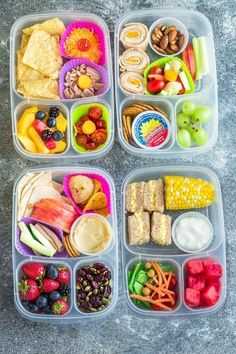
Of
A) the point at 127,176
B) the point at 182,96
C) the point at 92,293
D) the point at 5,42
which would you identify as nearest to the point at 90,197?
the point at 127,176

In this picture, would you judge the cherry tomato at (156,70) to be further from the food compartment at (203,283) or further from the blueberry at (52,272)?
the blueberry at (52,272)

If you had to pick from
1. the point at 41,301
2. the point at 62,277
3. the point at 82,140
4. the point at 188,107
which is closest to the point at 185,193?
the point at 188,107

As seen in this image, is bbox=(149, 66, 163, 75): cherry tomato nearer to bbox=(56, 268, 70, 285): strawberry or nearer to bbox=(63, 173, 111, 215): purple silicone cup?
bbox=(63, 173, 111, 215): purple silicone cup

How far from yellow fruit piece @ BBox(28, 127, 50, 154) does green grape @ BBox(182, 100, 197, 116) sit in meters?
0.50

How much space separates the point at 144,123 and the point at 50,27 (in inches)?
18.8

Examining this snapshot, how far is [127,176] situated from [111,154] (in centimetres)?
10

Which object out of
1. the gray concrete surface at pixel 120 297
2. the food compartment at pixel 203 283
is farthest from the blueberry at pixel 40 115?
the food compartment at pixel 203 283

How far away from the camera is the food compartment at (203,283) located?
6.76 ft

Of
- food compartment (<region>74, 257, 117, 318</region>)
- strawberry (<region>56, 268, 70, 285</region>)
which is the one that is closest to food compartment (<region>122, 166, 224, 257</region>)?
food compartment (<region>74, 257, 117, 318</region>)

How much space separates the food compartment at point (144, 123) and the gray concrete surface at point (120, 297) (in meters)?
0.06

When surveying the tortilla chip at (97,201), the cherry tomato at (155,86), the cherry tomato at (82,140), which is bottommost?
the tortilla chip at (97,201)

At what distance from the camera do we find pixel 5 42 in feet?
7.29

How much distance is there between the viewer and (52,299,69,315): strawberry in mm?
2012

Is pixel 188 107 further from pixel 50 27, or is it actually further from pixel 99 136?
pixel 50 27
